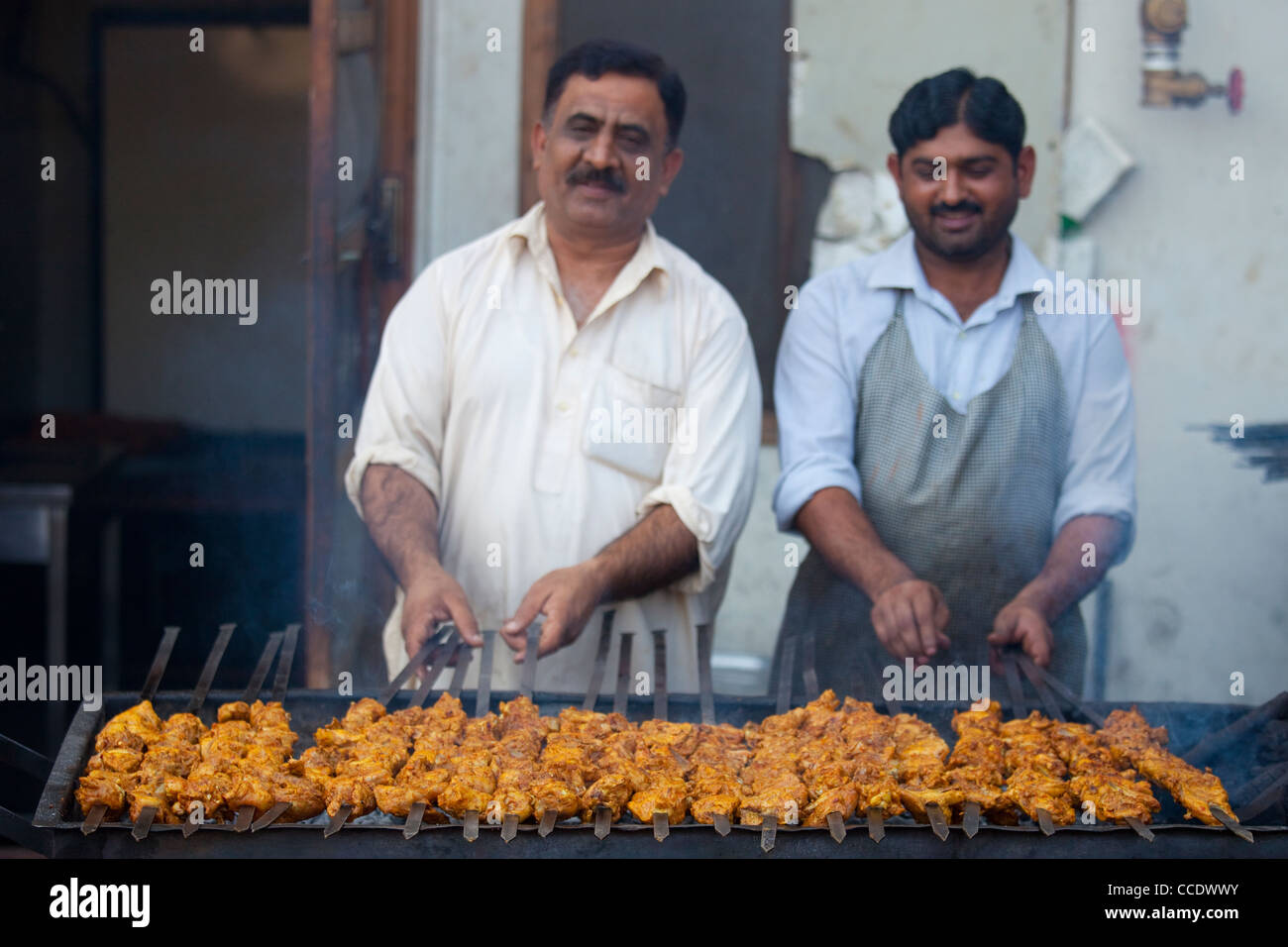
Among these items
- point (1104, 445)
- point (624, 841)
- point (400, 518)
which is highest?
point (1104, 445)

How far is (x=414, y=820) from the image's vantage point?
2334 millimetres

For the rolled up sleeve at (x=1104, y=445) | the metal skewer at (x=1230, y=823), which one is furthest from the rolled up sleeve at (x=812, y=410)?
the metal skewer at (x=1230, y=823)

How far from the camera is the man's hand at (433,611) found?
10.4 feet

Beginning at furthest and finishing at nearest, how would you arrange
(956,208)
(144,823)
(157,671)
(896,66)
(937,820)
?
(896,66) → (956,208) → (157,671) → (937,820) → (144,823)

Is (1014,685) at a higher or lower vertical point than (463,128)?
lower

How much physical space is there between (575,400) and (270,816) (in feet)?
5.15

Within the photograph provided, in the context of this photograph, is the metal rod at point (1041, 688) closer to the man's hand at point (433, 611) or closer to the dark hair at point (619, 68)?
the man's hand at point (433, 611)

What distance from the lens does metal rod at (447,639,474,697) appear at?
10.4ft

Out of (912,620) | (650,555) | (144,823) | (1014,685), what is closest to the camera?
(144,823)

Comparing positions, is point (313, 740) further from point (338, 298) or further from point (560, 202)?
point (338, 298)

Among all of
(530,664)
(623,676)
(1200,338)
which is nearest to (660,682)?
(623,676)

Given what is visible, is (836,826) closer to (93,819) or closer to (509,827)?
(509,827)

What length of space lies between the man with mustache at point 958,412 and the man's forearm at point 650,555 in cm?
40

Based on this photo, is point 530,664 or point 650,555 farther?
point 650,555
